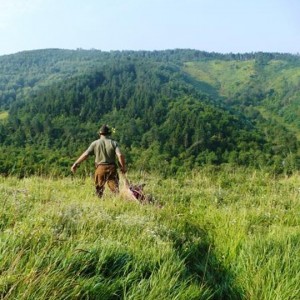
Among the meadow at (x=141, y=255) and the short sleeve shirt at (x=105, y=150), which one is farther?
the short sleeve shirt at (x=105, y=150)

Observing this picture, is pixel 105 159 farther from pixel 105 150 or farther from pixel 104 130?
pixel 104 130

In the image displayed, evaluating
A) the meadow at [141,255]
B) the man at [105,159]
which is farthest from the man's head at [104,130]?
the meadow at [141,255]

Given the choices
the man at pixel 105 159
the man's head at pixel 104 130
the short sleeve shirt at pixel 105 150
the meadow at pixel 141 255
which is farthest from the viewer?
the man's head at pixel 104 130

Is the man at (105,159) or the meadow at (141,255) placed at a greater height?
the meadow at (141,255)

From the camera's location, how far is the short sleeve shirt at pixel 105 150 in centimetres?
912

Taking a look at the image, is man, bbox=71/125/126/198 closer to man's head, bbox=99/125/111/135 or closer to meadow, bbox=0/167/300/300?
man's head, bbox=99/125/111/135

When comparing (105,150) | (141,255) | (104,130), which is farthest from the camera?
(104,130)

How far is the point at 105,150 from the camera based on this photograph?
363 inches

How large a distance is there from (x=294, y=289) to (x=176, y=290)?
101 centimetres

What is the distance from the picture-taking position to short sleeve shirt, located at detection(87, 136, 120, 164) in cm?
912

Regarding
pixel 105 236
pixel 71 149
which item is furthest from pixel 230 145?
pixel 105 236

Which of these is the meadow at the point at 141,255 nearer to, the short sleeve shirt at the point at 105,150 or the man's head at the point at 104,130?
the short sleeve shirt at the point at 105,150

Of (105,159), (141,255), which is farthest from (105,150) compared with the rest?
(141,255)

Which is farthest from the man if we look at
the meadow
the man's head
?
the meadow
